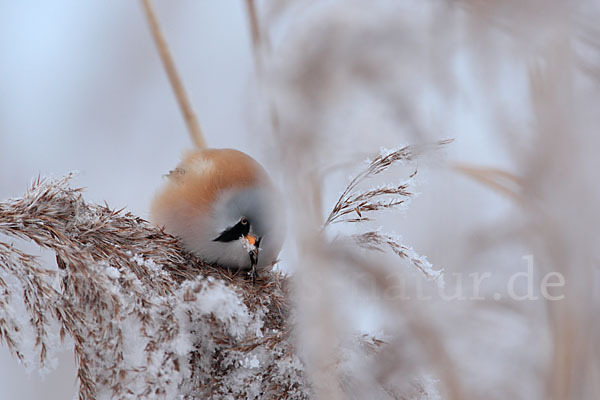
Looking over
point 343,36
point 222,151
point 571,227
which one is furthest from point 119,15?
point 571,227

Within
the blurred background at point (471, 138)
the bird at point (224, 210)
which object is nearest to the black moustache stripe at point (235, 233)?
the bird at point (224, 210)

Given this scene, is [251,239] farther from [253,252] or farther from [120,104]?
[120,104]

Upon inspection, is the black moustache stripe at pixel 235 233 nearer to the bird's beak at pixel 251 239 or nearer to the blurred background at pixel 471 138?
the bird's beak at pixel 251 239

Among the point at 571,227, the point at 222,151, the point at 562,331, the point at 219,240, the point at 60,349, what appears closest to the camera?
the point at 60,349

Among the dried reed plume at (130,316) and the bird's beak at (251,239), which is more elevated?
the bird's beak at (251,239)

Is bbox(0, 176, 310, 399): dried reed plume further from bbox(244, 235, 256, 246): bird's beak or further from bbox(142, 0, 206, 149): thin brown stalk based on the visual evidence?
bbox(142, 0, 206, 149): thin brown stalk

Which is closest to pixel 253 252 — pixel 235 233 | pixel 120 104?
pixel 235 233

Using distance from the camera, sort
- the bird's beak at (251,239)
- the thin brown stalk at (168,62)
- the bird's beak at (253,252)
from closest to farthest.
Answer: the bird's beak at (253,252) → the bird's beak at (251,239) → the thin brown stalk at (168,62)

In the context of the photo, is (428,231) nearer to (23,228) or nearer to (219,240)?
(219,240)
